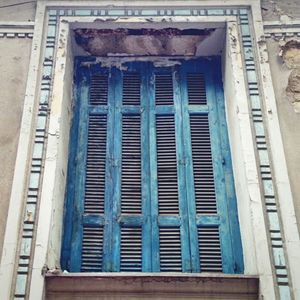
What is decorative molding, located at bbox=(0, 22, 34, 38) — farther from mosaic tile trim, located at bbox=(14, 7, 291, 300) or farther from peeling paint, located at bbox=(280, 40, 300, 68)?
peeling paint, located at bbox=(280, 40, 300, 68)

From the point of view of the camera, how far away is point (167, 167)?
4840mm

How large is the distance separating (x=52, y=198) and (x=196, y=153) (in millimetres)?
1370

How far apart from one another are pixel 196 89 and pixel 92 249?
1.86 m

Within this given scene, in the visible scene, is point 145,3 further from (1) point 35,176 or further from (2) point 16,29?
(1) point 35,176

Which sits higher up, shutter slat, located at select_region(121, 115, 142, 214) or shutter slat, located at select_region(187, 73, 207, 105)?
shutter slat, located at select_region(187, 73, 207, 105)

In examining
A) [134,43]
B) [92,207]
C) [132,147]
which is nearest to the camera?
[92,207]

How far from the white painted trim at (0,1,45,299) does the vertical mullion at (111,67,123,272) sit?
30.1 inches

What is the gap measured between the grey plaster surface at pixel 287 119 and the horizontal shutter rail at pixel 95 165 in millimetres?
1537

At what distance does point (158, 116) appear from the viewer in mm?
5145

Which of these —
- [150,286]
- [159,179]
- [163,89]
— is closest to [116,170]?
[159,179]

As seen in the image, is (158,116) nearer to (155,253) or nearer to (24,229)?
(155,253)

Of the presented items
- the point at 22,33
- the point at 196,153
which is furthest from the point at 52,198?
the point at 22,33

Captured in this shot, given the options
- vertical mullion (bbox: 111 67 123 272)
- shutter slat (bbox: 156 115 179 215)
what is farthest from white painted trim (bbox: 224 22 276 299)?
vertical mullion (bbox: 111 67 123 272)

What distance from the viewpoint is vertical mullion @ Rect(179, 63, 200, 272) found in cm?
439
